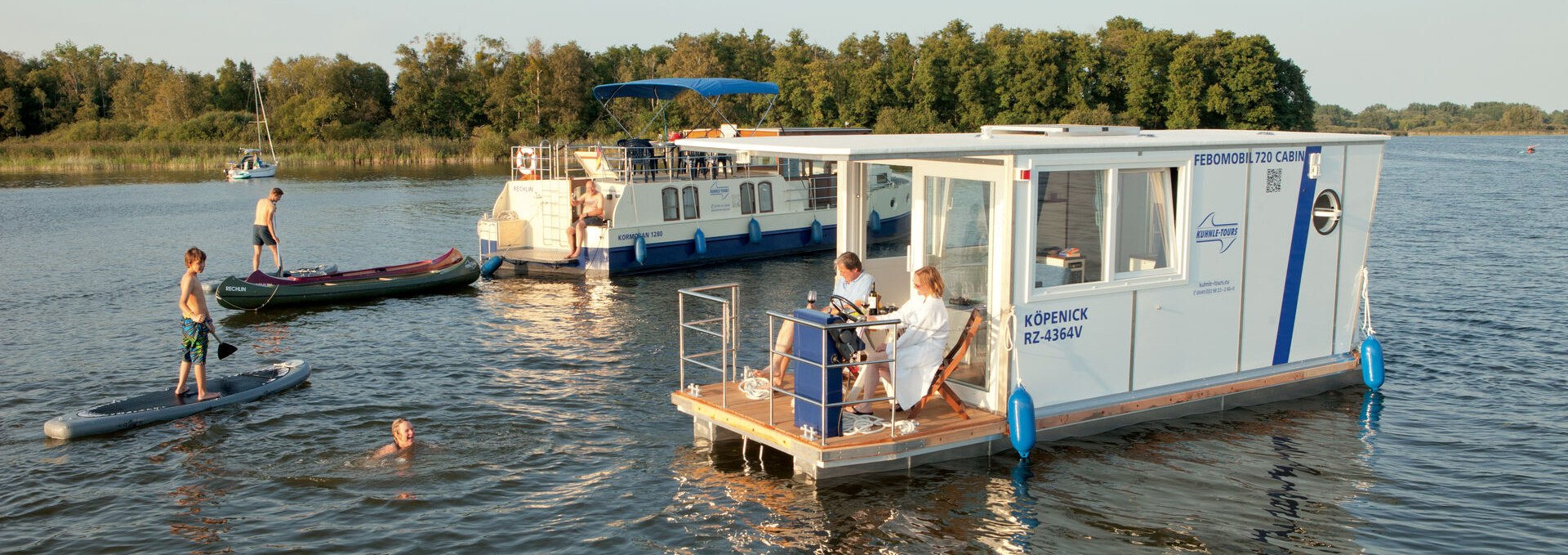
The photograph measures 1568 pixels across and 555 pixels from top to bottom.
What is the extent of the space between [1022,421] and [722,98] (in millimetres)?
66599

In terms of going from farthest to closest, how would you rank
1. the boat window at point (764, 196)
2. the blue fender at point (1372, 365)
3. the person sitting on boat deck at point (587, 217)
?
the boat window at point (764, 196) → the person sitting on boat deck at point (587, 217) → the blue fender at point (1372, 365)

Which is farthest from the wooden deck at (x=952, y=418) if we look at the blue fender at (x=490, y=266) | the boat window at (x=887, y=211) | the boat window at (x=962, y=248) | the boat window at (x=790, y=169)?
the boat window at (x=790, y=169)

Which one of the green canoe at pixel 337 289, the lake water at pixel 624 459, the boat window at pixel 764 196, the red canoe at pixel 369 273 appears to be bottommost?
the lake water at pixel 624 459

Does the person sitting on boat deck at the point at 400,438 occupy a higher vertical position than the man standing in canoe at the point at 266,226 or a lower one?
lower

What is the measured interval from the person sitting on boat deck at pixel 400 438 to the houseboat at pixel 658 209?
1286 cm

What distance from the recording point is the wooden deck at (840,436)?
10.0 meters

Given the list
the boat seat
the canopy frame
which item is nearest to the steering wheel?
the boat seat

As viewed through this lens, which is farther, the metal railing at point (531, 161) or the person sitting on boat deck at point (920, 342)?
the metal railing at point (531, 161)

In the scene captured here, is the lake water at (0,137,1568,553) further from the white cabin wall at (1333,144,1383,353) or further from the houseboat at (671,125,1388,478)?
the white cabin wall at (1333,144,1383,353)

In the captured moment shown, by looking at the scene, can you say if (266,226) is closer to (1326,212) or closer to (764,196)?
(764,196)

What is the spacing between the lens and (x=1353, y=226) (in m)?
13.2

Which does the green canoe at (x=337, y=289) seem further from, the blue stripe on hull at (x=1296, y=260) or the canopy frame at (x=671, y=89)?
the blue stripe on hull at (x=1296, y=260)

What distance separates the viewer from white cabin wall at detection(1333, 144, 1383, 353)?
1302 centimetres

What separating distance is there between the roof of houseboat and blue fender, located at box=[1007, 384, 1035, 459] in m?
2.31
